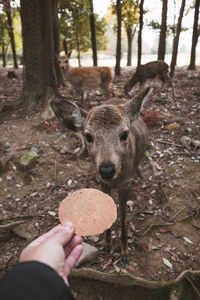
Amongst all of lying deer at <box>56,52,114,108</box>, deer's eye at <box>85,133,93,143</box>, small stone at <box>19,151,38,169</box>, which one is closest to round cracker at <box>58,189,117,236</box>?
deer's eye at <box>85,133,93,143</box>

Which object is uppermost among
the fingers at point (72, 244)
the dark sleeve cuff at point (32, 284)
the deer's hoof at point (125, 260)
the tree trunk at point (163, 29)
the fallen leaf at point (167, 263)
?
the tree trunk at point (163, 29)

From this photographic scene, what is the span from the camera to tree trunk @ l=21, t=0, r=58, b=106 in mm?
6199

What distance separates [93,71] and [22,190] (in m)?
6.93

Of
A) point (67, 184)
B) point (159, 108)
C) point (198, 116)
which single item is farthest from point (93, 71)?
point (67, 184)

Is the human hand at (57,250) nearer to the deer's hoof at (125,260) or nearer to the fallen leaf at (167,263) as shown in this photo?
the deer's hoof at (125,260)

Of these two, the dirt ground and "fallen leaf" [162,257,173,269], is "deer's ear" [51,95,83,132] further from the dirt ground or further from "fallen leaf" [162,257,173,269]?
"fallen leaf" [162,257,173,269]

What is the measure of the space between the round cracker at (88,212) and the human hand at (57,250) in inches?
6.3

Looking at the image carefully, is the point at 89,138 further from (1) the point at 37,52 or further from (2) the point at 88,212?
(1) the point at 37,52

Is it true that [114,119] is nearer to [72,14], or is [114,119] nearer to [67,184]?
[67,184]

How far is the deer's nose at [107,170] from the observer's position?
2.23m

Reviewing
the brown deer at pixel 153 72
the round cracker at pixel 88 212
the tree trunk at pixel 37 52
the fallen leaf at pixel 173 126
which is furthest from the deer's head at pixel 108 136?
the brown deer at pixel 153 72

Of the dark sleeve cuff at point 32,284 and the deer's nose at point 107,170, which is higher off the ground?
the deer's nose at point 107,170

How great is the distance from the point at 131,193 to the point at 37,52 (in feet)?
16.3

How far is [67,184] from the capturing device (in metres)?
4.59
